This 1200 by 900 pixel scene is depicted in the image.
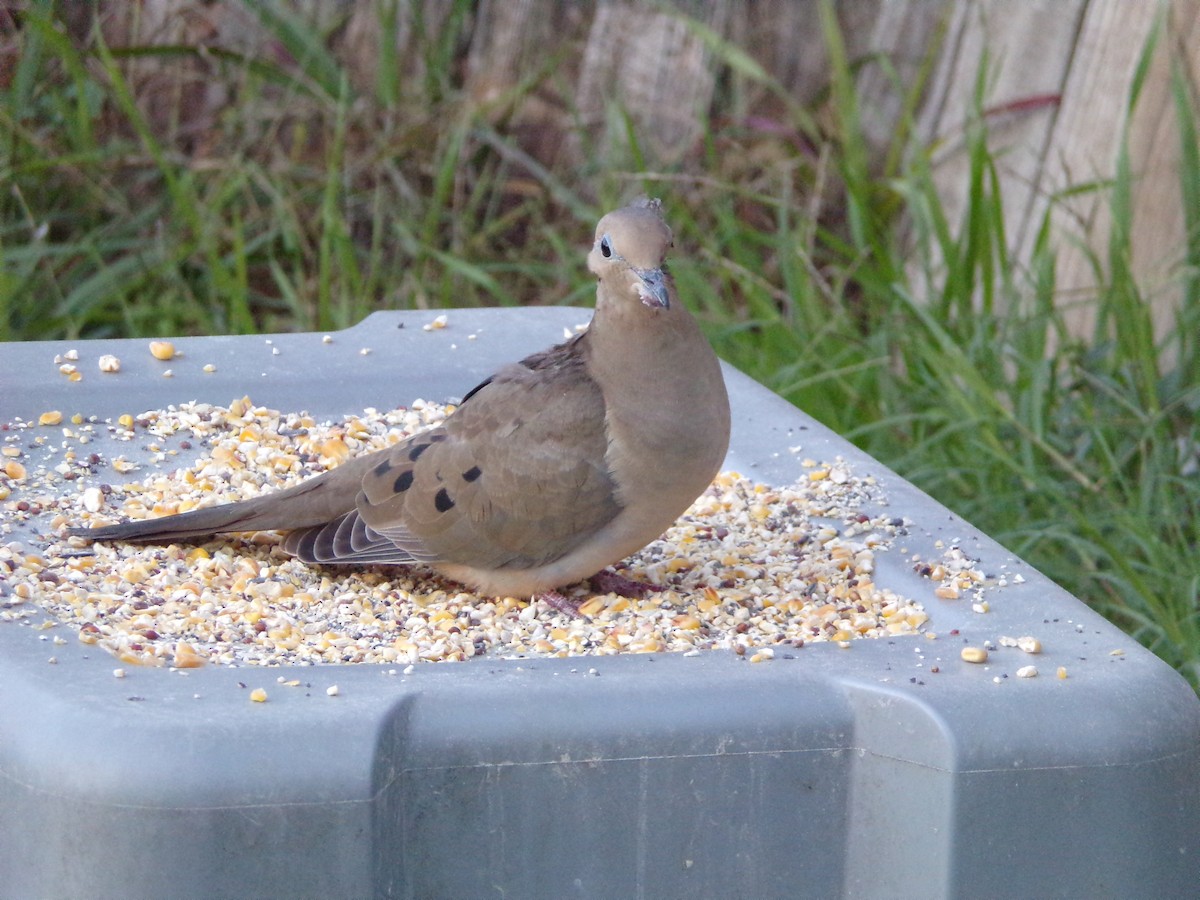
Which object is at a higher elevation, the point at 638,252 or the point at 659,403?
the point at 638,252

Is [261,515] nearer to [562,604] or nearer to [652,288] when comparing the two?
[562,604]

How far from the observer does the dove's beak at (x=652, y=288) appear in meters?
2.09

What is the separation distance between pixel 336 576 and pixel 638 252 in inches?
27.5

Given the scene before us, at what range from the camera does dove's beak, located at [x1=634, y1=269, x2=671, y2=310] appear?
2.09 meters

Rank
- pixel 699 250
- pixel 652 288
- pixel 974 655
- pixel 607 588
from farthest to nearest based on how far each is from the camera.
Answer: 1. pixel 699 250
2. pixel 607 588
3. pixel 652 288
4. pixel 974 655

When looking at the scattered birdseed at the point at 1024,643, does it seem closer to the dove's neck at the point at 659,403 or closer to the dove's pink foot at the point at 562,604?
the dove's neck at the point at 659,403

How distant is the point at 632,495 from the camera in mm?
2217

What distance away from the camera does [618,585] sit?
7.83 ft

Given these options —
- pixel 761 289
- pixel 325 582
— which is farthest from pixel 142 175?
pixel 325 582

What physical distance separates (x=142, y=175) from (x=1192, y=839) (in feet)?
12.1

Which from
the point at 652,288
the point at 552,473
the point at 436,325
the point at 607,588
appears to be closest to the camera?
the point at 652,288

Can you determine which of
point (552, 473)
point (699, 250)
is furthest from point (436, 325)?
point (699, 250)

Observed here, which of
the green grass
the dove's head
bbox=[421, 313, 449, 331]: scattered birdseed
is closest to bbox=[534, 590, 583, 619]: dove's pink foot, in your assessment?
the dove's head

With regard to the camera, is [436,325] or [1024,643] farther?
[436,325]
